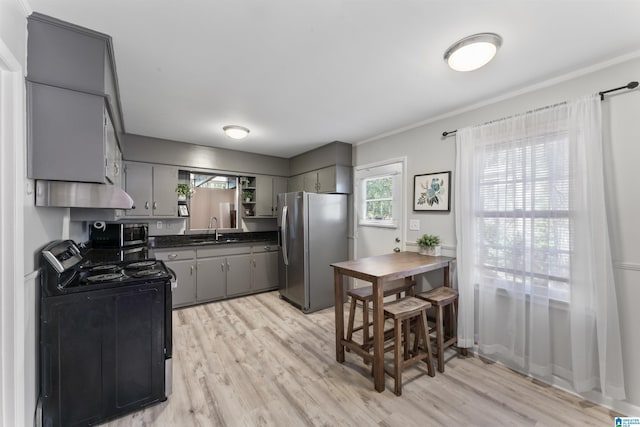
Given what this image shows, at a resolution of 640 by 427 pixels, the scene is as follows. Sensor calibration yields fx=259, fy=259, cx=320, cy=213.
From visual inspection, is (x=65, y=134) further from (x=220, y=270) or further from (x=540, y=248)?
(x=540, y=248)

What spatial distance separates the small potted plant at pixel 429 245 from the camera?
2.80 meters

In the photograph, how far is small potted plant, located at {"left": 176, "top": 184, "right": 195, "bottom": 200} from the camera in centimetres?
405

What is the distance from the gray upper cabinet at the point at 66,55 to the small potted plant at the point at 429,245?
2987 millimetres

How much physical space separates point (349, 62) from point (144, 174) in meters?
3.28

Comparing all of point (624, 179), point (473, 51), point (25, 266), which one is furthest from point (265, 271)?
point (624, 179)

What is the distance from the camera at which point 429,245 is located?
2.86 metres

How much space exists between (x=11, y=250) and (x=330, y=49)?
2056mm

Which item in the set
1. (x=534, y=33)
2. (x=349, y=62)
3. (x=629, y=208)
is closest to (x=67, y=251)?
(x=349, y=62)

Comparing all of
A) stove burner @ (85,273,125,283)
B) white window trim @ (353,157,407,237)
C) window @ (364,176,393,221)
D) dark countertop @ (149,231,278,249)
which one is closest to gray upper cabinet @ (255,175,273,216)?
dark countertop @ (149,231,278,249)

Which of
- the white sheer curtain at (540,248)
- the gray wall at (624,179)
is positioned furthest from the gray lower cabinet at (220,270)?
the gray wall at (624,179)

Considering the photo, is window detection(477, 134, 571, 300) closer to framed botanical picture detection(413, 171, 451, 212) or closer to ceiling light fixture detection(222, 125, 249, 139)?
framed botanical picture detection(413, 171, 451, 212)

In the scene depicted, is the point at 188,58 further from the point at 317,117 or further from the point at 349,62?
the point at 317,117

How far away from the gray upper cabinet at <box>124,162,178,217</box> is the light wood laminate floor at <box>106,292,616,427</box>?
187cm

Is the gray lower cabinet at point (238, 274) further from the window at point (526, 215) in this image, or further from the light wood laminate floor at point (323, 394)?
the window at point (526, 215)
